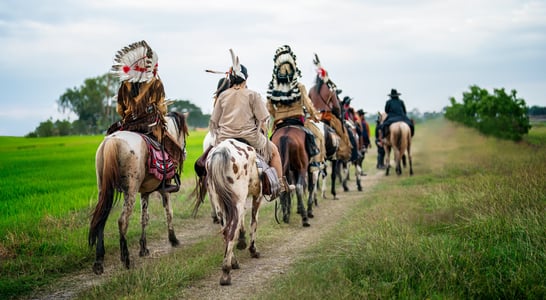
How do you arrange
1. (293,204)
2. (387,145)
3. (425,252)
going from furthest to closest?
(387,145) < (293,204) < (425,252)

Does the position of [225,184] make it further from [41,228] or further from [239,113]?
[41,228]

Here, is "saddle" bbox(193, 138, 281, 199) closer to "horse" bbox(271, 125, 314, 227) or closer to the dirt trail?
the dirt trail

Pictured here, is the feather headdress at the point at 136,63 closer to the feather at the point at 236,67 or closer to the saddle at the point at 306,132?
the feather at the point at 236,67

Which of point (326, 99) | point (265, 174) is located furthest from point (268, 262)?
point (326, 99)

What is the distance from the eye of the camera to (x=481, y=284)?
170 inches

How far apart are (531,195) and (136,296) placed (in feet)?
18.9

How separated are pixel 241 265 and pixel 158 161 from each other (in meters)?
1.92

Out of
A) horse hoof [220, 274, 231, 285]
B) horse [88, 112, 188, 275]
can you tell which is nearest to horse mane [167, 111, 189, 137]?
horse [88, 112, 188, 275]

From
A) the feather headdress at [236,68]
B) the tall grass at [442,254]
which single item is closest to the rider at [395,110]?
the tall grass at [442,254]

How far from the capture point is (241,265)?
20.1 feet

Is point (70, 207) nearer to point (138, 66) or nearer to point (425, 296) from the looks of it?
point (138, 66)

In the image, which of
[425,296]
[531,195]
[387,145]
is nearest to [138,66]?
[425,296]

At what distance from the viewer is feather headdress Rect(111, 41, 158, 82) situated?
22.4ft

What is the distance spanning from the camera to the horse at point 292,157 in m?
8.45
